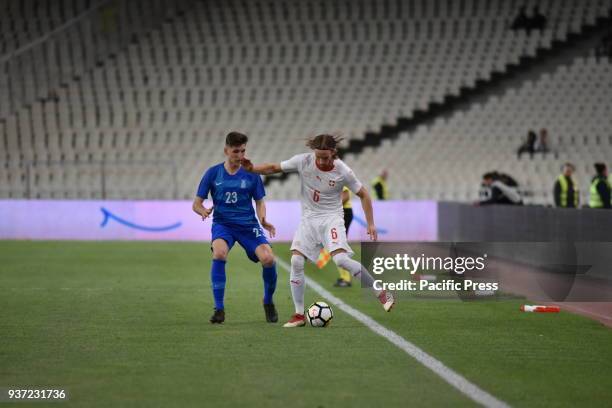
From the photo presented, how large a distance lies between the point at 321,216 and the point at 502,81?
29.4 metres

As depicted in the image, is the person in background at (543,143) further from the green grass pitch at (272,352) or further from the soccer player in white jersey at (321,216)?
the soccer player in white jersey at (321,216)

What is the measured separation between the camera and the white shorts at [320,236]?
11719 millimetres

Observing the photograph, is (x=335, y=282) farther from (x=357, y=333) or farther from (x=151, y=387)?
(x=151, y=387)

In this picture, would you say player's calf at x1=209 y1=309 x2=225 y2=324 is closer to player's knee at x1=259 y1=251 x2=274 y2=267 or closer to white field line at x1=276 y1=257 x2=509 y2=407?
player's knee at x1=259 y1=251 x2=274 y2=267

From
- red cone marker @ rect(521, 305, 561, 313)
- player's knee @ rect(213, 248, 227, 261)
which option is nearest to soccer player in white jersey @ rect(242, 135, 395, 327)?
player's knee @ rect(213, 248, 227, 261)

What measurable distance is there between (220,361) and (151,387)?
129 centimetres

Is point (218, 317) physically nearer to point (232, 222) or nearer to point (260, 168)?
point (232, 222)

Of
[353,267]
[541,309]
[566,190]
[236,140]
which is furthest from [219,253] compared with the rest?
[566,190]

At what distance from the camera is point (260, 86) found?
3900 centimetres

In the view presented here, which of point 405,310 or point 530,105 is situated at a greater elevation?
point 530,105

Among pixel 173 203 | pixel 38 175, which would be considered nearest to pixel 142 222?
pixel 173 203

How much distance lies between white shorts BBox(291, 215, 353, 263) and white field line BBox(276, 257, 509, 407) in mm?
877

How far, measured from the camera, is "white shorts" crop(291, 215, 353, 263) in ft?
38.4

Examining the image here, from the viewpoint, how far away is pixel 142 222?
3138 cm
